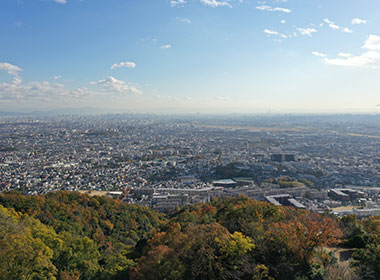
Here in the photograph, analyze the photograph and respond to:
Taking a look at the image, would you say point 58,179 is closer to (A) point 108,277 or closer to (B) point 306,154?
(A) point 108,277

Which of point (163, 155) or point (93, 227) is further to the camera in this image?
point (163, 155)

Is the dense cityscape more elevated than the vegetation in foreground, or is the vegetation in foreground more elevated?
the vegetation in foreground

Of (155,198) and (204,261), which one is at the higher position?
(204,261)

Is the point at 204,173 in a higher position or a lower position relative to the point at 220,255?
lower

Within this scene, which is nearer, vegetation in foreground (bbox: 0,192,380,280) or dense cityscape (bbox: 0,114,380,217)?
vegetation in foreground (bbox: 0,192,380,280)

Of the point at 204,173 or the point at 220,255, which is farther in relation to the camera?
the point at 204,173

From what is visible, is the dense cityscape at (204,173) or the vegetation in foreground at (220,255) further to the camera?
the dense cityscape at (204,173)

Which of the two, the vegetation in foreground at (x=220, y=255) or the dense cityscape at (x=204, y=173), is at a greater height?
the vegetation in foreground at (x=220, y=255)

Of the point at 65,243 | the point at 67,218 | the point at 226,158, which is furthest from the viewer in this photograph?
the point at 226,158

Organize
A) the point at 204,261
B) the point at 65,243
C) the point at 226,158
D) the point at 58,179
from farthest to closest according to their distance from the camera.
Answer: the point at 226,158
the point at 58,179
the point at 65,243
the point at 204,261

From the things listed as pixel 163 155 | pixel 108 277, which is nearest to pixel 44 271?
pixel 108 277

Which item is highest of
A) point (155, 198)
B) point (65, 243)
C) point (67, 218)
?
point (65, 243)
